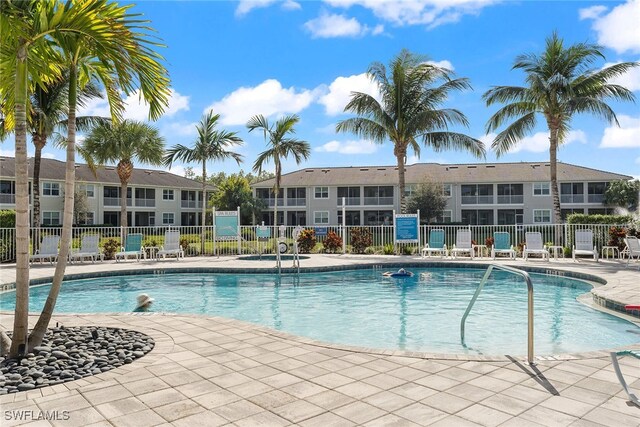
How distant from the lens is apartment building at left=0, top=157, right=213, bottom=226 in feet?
116

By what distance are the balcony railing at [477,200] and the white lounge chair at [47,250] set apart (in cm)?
3234

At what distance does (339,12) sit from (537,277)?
917cm

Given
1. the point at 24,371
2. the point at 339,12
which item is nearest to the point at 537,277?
the point at 339,12

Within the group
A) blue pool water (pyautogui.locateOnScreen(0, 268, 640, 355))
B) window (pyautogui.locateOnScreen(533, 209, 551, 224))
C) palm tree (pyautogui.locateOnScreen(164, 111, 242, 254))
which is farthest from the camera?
window (pyautogui.locateOnScreen(533, 209, 551, 224))

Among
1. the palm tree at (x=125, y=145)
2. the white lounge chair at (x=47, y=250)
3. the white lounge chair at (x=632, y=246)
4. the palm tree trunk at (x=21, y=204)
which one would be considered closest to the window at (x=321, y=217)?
the palm tree at (x=125, y=145)

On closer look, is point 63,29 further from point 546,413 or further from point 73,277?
point 73,277

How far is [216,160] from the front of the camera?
21.5m

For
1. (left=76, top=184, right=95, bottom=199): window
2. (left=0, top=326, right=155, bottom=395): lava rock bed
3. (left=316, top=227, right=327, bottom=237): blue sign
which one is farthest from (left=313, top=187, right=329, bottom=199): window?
(left=0, top=326, right=155, bottom=395): lava rock bed

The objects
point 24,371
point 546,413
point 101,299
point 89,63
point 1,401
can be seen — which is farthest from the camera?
point 101,299

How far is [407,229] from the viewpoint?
18250 millimetres

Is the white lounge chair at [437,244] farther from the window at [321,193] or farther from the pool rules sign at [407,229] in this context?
the window at [321,193]

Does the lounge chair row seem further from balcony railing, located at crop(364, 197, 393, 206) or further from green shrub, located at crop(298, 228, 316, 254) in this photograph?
balcony railing, located at crop(364, 197, 393, 206)

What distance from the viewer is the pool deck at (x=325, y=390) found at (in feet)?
10.6

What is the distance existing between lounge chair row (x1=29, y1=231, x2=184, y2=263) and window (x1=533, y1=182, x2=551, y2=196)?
104ft
